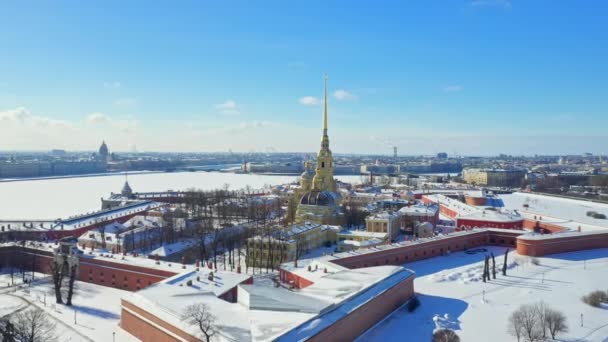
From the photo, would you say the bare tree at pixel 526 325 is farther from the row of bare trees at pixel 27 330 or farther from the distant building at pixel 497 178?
the distant building at pixel 497 178

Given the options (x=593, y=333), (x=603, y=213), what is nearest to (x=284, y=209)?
(x=603, y=213)

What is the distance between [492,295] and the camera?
18.6 m

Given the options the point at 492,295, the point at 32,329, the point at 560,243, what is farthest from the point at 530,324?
the point at 32,329

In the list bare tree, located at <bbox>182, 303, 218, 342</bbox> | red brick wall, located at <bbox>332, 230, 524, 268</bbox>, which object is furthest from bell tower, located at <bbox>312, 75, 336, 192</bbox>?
bare tree, located at <bbox>182, 303, 218, 342</bbox>

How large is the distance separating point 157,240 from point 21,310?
1301cm

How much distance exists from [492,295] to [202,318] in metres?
11.8

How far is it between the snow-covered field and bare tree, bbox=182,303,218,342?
3.07 metres

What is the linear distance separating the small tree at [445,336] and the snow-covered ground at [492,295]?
44 cm

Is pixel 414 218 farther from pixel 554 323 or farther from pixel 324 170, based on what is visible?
pixel 554 323

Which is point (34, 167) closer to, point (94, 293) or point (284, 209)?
point (284, 209)

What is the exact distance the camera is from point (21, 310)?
17.6 m

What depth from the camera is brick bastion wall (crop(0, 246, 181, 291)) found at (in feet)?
64.2

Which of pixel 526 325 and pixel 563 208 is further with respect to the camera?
pixel 563 208

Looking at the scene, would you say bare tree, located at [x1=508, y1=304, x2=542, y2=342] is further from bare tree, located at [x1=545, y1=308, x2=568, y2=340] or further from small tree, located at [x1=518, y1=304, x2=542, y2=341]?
bare tree, located at [x1=545, y1=308, x2=568, y2=340]
